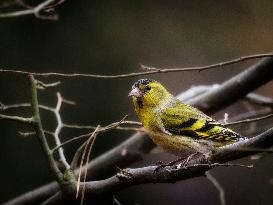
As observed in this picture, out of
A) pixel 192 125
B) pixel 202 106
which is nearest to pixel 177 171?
pixel 192 125

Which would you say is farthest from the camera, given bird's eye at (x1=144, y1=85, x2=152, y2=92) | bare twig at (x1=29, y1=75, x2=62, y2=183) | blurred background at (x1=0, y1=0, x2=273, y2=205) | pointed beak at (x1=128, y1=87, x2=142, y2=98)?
blurred background at (x1=0, y1=0, x2=273, y2=205)

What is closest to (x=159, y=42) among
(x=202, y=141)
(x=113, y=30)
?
(x=113, y=30)

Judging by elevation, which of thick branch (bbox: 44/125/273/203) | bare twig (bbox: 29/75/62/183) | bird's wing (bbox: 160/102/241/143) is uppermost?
bare twig (bbox: 29/75/62/183)

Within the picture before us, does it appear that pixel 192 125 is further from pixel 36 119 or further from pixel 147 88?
pixel 36 119

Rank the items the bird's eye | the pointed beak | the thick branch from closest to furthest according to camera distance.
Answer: the thick branch → the pointed beak → the bird's eye

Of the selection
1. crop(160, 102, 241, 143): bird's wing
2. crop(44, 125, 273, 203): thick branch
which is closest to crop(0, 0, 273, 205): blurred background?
crop(160, 102, 241, 143): bird's wing

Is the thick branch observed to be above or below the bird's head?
below

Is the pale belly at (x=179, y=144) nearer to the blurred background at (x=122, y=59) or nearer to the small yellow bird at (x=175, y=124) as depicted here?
the small yellow bird at (x=175, y=124)

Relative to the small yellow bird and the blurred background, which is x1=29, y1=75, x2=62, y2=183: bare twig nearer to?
the small yellow bird
